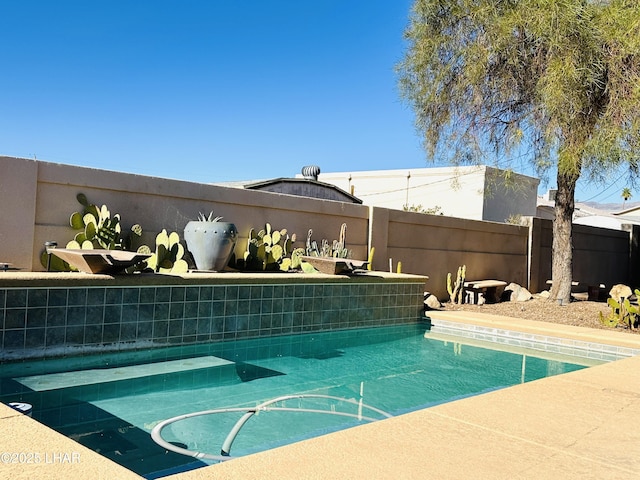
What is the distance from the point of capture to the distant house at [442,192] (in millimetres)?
23594

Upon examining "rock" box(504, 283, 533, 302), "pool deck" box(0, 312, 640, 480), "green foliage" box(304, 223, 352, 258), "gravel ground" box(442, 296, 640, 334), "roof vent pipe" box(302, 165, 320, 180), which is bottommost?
"pool deck" box(0, 312, 640, 480)

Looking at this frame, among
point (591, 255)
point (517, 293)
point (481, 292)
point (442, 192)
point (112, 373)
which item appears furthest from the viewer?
point (442, 192)

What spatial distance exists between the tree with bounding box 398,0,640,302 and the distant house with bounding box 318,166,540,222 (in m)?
8.48

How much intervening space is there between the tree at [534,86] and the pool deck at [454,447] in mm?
7681

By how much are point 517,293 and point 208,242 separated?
875 centimetres

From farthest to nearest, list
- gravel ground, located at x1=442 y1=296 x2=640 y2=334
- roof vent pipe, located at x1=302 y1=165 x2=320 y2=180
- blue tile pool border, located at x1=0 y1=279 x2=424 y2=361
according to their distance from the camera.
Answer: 1. roof vent pipe, located at x1=302 y1=165 x2=320 y2=180
2. gravel ground, located at x1=442 y1=296 x2=640 y2=334
3. blue tile pool border, located at x1=0 y1=279 x2=424 y2=361

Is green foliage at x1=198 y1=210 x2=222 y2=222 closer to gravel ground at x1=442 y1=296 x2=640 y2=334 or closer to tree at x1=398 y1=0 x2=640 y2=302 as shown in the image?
gravel ground at x1=442 y1=296 x2=640 y2=334

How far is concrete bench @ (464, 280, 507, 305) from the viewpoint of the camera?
13.1m

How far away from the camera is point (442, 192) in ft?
80.9

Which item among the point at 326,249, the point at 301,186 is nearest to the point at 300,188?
the point at 301,186

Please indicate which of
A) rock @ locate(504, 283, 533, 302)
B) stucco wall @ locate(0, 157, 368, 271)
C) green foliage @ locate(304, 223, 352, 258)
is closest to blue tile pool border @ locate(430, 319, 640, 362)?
green foliage @ locate(304, 223, 352, 258)

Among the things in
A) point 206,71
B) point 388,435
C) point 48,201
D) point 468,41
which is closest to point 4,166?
point 48,201

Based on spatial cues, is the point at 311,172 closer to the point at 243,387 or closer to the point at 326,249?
the point at 326,249

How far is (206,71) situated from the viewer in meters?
23.2
